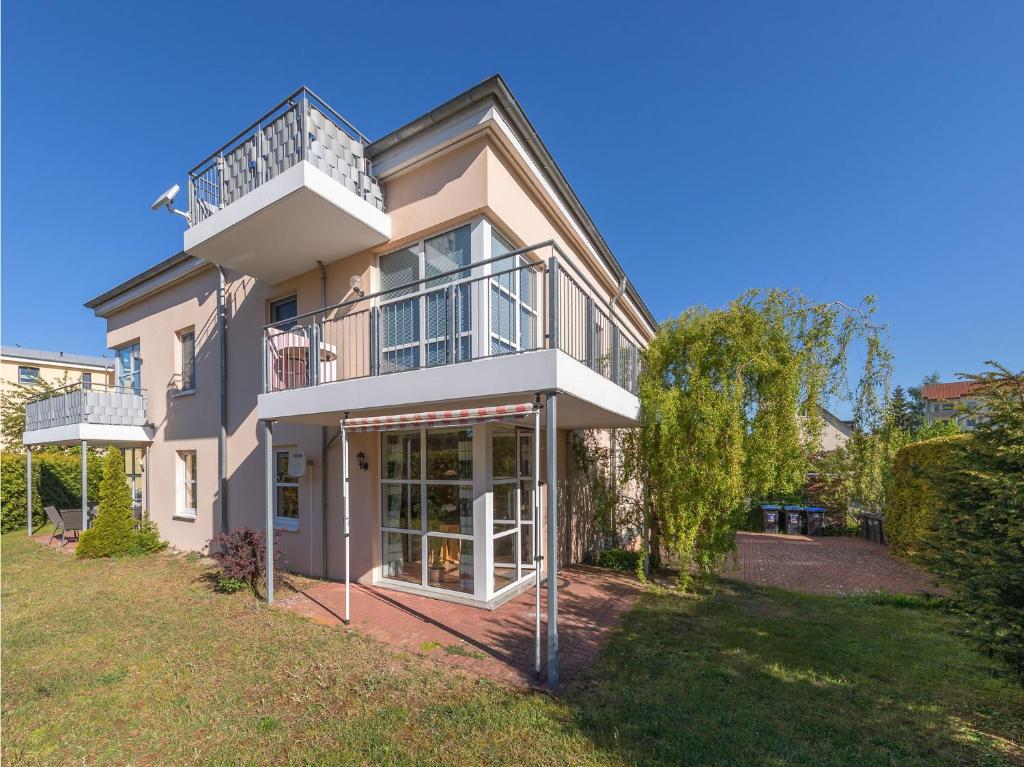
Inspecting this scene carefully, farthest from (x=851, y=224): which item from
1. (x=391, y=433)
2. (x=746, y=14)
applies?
(x=391, y=433)

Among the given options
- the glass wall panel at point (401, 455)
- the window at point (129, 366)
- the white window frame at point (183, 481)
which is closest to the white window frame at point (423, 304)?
the glass wall panel at point (401, 455)

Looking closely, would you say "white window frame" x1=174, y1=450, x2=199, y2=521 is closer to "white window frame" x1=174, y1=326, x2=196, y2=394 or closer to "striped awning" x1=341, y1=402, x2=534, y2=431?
"white window frame" x1=174, y1=326, x2=196, y2=394

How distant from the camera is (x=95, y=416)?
12.6m

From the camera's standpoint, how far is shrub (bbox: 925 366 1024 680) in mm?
3855

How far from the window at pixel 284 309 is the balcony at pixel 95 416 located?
6.43 m

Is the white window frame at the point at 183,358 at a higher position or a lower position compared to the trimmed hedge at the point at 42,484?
higher

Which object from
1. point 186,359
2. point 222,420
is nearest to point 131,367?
point 186,359

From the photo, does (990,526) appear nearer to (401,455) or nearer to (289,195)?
(401,455)

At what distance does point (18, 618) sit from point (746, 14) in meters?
15.5

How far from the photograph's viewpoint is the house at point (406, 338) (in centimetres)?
653

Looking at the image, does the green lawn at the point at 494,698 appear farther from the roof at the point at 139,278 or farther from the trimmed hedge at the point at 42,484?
the trimmed hedge at the point at 42,484

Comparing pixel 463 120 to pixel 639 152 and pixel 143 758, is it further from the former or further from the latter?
pixel 639 152

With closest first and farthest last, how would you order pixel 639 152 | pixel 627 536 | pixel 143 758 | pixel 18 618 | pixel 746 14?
pixel 143 758
pixel 18 618
pixel 746 14
pixel 627 536
pixel 639 152

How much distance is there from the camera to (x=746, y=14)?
8148 millimetres
